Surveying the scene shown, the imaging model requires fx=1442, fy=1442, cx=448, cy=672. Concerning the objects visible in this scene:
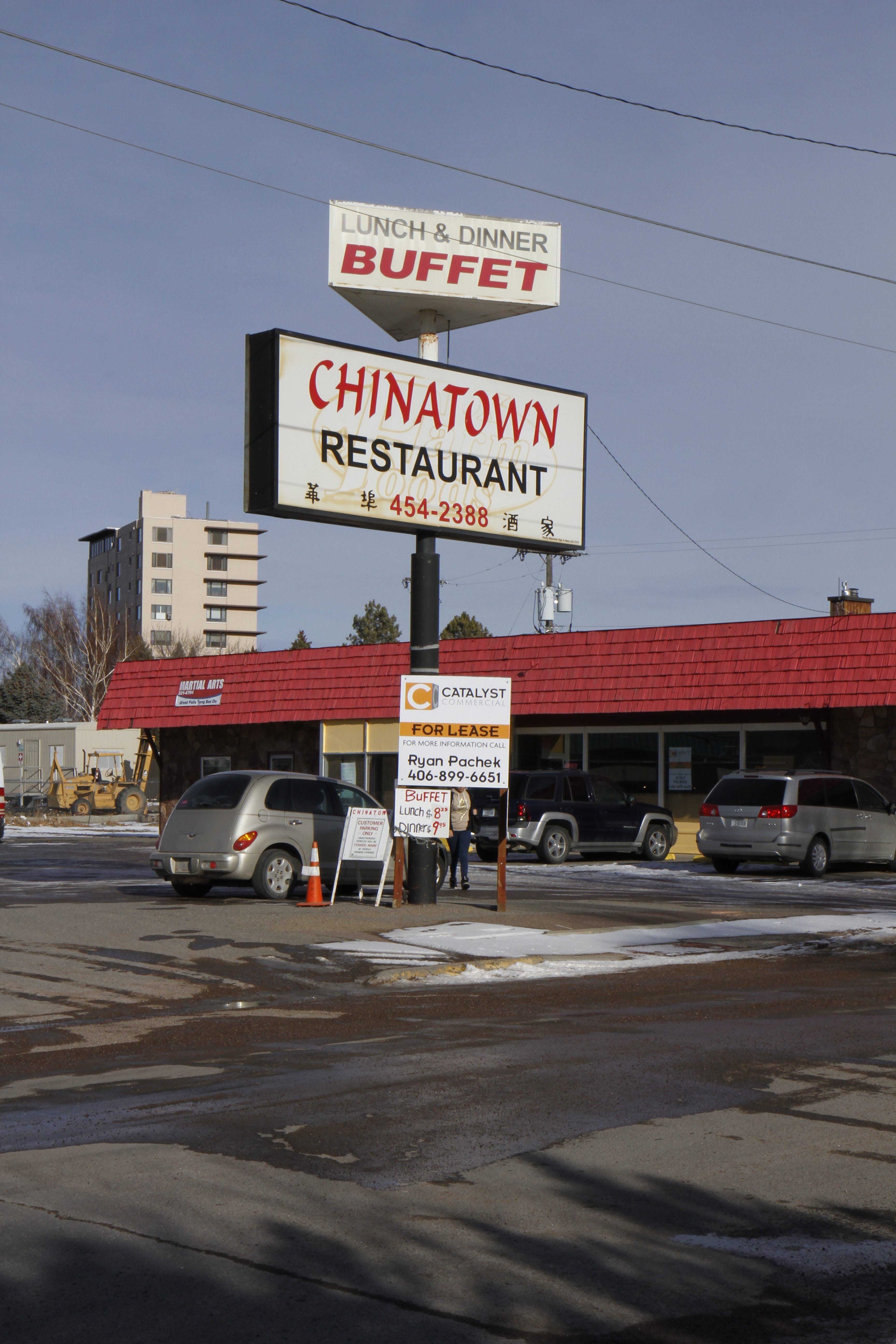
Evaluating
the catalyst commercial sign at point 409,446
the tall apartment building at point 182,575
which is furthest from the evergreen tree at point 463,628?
the catalyst commercial sign at point 409,446

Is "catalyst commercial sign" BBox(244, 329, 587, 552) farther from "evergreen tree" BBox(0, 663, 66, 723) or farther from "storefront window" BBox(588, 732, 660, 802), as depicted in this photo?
"evergreen tree" BBox(0, 663, 66, 723)

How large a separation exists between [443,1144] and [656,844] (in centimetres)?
2350

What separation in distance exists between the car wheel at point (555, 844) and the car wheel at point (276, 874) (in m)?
10.2

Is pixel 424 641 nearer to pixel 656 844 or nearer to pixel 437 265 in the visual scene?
pixel 437 265

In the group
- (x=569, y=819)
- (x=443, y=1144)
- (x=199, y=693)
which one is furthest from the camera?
(x=199, y=693)

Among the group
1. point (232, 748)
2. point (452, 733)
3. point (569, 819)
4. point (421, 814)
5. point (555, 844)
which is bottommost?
point (555, 844)

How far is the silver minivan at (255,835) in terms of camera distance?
17750mm

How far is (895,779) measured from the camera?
95.7ft

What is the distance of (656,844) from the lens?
29.4m

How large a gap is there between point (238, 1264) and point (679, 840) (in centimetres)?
2750

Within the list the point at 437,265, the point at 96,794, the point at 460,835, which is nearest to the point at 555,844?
the point at 460,835

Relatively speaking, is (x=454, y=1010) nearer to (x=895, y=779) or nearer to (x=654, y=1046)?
(x=654, y=1046)

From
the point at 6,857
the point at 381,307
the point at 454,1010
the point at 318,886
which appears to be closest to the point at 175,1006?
the point at 454,1010

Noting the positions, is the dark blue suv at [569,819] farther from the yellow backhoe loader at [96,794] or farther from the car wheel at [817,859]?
the yellow backhoe loader at [96,794]
